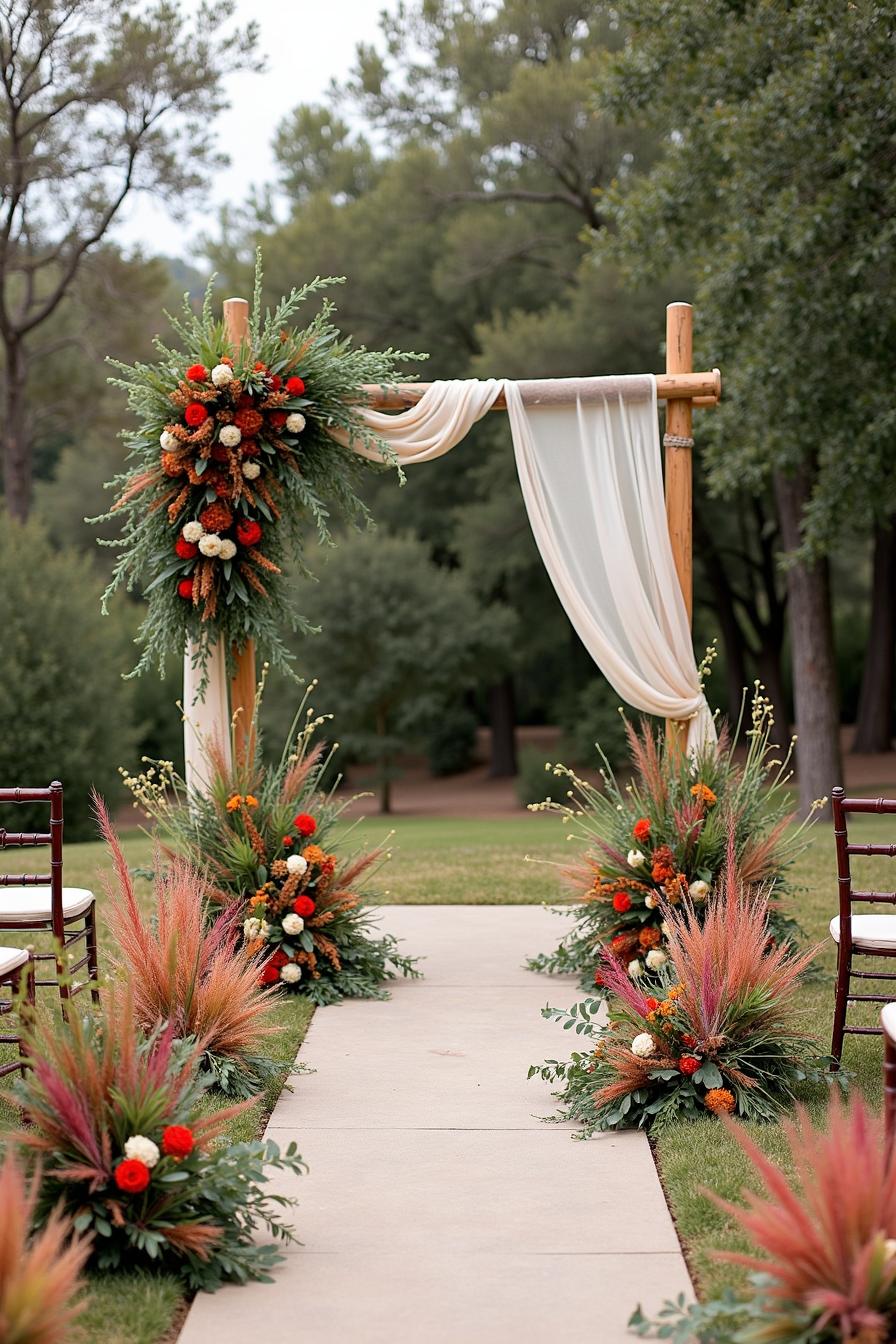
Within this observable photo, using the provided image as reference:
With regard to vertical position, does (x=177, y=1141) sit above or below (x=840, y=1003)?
above

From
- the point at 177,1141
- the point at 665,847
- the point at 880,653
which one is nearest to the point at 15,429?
the point at 880,653

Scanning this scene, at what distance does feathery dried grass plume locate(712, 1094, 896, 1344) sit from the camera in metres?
2.34

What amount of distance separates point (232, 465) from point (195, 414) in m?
0.25

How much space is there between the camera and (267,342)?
5777 millimetres

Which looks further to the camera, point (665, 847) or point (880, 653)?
point (880, 653)

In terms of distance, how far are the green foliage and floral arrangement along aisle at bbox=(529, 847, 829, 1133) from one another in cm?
1340

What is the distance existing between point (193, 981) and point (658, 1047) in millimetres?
1348

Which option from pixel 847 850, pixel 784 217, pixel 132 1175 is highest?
pixel 784 217

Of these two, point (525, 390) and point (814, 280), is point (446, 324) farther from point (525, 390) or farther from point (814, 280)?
point (525, 390)

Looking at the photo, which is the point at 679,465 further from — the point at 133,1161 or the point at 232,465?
the point at 133,1161

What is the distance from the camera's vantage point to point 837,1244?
7.88ft

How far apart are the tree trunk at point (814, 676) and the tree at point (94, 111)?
10.2m

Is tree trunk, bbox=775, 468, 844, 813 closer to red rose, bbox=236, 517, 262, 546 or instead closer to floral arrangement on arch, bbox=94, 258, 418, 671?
floral arrangement on arch, bbox=94, 258, 418, 671

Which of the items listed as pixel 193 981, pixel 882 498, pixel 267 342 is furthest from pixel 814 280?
pixel 193 981
